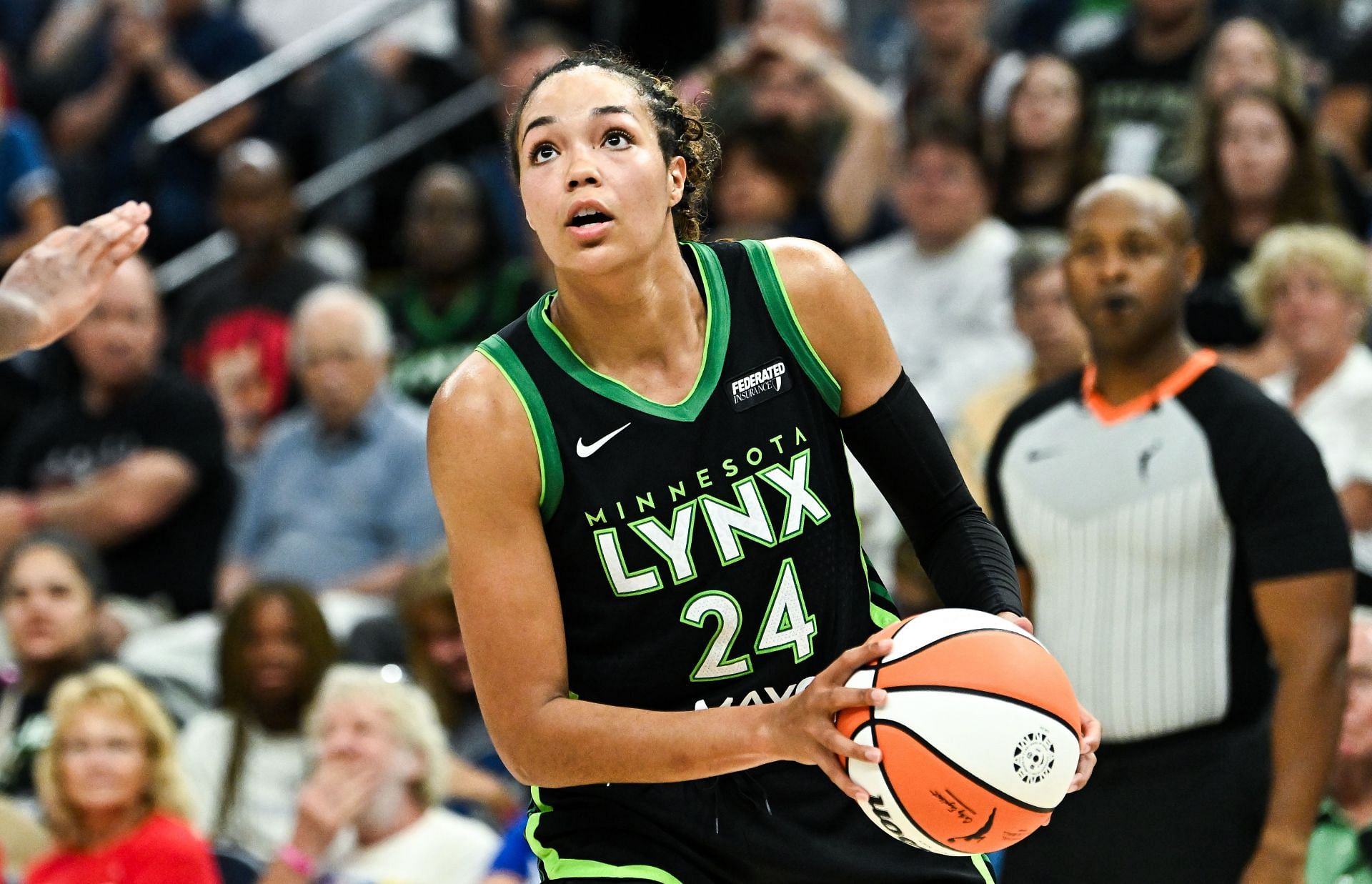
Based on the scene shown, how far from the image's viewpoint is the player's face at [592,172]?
3.42 meters

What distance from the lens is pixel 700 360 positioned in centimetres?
359

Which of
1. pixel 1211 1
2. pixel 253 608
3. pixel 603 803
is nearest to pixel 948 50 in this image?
pixel 1211 1

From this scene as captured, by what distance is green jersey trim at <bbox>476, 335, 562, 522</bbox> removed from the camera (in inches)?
135

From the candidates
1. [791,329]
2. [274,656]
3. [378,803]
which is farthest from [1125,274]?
[274,656]

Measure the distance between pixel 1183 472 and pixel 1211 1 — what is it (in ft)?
16.9

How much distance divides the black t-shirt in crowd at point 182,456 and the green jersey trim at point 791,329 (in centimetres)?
479

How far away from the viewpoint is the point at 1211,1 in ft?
30.1

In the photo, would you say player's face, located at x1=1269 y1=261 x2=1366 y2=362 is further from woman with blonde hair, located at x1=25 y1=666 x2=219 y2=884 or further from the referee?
woman with blonde hair, located at x1=25 y1=666 x2=219 y2=884

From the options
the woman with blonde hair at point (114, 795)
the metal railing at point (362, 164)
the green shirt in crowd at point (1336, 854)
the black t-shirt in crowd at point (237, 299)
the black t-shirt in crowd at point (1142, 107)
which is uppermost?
the metal railing at point (362, 164)

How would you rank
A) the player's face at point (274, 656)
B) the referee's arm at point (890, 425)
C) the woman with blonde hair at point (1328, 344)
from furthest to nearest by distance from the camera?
the player's face at point (274, 656), the woman with blonde hair at point (1328, 344), the referee's arm at point (890, 425)

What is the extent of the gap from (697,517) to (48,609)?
427 centimetres

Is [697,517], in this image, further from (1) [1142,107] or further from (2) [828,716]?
(1) [1142,107]

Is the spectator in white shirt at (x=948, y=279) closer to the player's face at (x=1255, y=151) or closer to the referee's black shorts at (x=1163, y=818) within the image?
the player's face at (x=1255, y=151)

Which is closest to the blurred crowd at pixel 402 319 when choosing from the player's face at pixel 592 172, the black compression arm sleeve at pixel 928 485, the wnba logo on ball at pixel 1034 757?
the black compression arm sleeve at pixel 928 485
